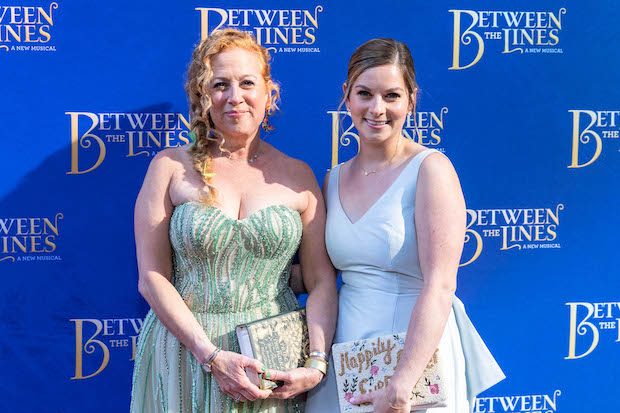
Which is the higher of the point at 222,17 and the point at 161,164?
the point at 222,17

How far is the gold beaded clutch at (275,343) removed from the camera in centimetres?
192

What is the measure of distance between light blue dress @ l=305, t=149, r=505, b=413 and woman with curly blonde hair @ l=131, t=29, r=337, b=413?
0.09 metres

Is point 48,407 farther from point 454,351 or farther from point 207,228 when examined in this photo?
point 454,351

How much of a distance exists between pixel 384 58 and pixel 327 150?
84cm

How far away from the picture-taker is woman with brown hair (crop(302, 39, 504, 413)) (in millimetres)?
1790

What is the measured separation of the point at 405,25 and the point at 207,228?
1.28 meters

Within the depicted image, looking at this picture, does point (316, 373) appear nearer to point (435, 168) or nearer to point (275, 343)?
point (275, 343)

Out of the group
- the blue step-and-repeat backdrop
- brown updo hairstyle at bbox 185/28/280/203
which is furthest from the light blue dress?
the blue step-and-repeat backdrop

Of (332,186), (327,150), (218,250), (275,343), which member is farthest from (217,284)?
(327,150)

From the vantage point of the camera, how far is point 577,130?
2783 mm

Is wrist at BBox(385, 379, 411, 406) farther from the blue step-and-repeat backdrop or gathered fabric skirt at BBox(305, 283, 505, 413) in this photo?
the blue step-and-repeat backdrop

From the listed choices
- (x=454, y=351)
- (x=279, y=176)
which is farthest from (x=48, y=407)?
(x=454, y=351)

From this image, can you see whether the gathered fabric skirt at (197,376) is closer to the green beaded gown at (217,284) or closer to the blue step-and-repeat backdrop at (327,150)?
the green beaded gown at (217,284)

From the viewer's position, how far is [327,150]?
2.71 metres
